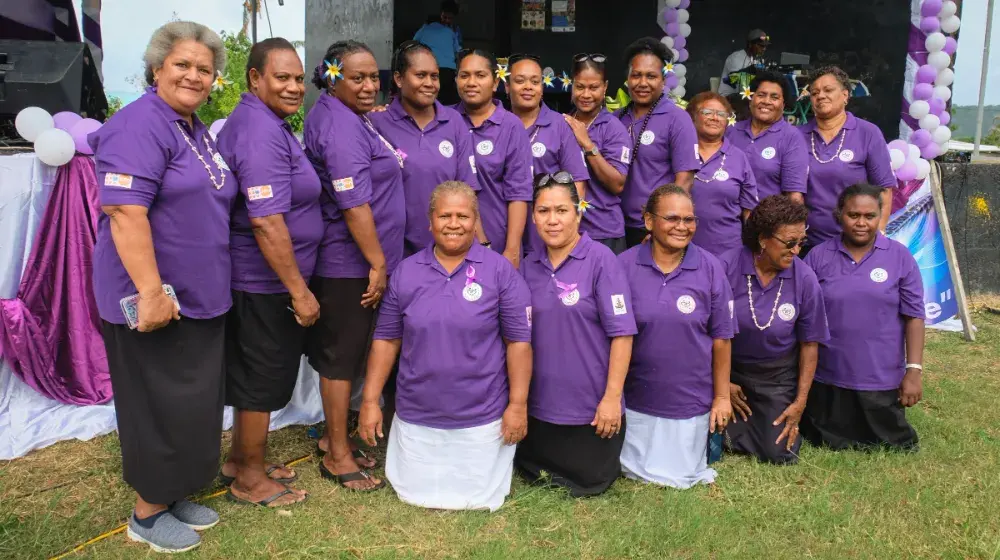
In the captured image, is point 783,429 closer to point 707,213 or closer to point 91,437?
point 707,213

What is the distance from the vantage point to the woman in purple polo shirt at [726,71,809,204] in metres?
4.56

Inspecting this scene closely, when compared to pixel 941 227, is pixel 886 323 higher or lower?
lower

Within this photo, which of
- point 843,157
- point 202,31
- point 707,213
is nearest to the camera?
point 202,31

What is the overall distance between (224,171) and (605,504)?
2.12m

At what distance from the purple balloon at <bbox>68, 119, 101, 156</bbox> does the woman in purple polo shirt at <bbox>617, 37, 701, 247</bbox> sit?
293 cm

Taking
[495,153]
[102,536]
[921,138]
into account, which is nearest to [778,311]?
[495,153]

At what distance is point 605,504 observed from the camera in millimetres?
Result: 3479

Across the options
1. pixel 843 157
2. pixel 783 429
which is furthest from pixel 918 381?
pixel 843 157

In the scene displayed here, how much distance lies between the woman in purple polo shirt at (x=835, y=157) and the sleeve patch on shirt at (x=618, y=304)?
1852 mm

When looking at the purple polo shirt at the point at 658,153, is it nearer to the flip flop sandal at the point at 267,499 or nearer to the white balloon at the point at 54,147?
the flip flop sandal at the point at 267,499

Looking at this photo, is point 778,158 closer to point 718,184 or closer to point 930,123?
point 718,184

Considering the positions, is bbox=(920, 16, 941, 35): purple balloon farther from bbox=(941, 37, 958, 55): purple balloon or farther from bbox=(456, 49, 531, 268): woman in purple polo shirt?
bbox=(456, 49, 531, 268): woman in purple polo shirt

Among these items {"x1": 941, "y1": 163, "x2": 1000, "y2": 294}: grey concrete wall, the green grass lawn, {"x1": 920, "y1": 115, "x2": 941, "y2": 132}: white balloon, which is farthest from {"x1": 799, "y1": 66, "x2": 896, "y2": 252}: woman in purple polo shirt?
{"x1": 920, "y1": 115, "x2": 941, "y2": 132}: white balloon

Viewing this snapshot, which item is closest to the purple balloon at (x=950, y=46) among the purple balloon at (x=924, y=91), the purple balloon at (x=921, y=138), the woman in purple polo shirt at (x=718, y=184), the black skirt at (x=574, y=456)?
the purple balloon at (x=924, y=91)
